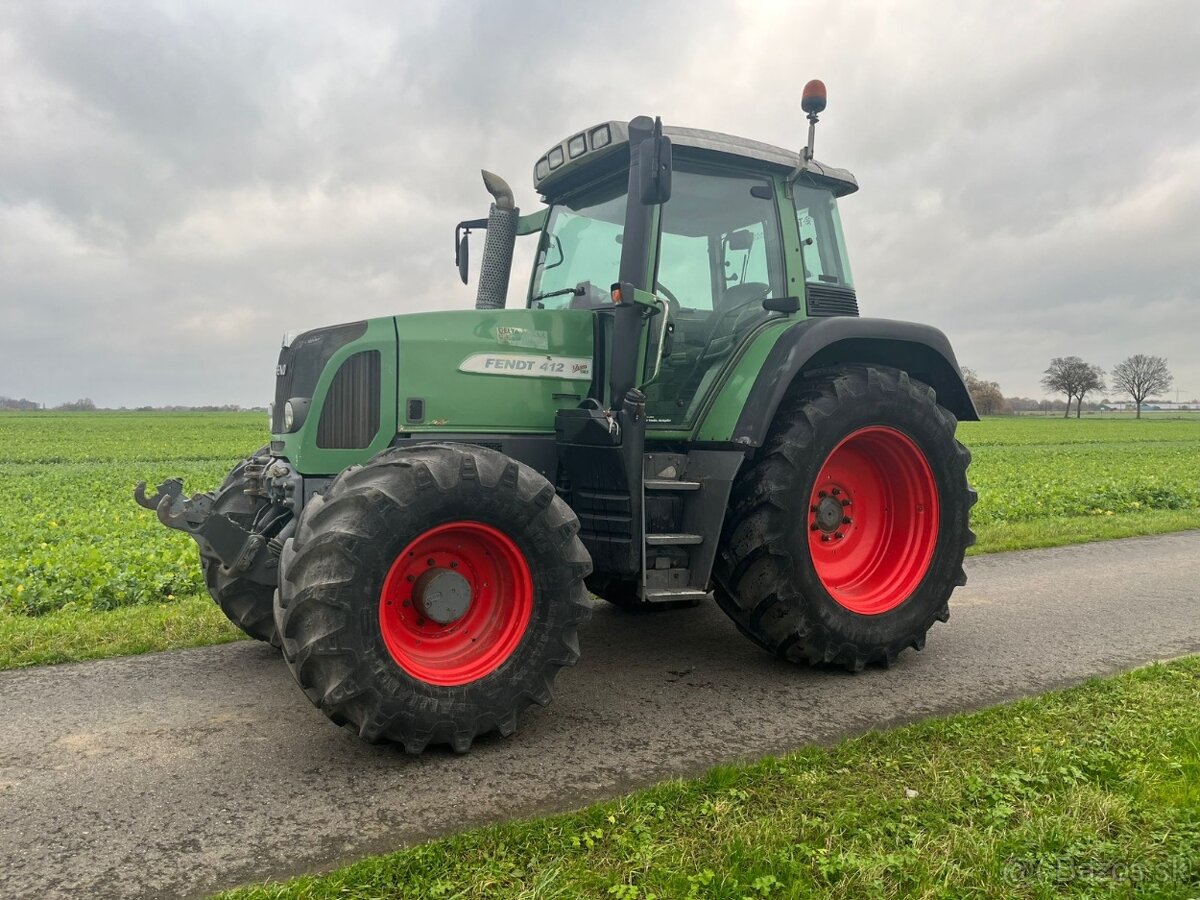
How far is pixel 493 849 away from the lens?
2680 mm

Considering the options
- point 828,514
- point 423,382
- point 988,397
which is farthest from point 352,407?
point 988,397

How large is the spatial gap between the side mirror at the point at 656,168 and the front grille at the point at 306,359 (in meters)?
1.51

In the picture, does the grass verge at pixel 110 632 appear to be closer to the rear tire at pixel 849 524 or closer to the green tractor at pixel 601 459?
the green tractor at pixel 601 459

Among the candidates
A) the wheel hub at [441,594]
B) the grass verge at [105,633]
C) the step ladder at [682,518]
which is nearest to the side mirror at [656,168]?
the step ladder at [682,518]

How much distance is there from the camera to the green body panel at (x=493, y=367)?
4.12 m

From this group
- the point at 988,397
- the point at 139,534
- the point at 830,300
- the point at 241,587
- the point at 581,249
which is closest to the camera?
the point at 241,587

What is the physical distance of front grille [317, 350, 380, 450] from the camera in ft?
13.4

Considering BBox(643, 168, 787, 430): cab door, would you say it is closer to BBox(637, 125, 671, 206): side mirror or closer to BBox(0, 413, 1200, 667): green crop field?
BBox(637, 125, 671, 206): side mirror

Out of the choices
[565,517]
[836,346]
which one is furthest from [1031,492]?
[565,517]

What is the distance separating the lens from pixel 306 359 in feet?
14.7

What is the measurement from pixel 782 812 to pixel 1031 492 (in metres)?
12.0

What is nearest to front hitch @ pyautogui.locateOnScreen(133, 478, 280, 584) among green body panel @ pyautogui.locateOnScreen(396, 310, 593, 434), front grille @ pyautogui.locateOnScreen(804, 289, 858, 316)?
green body panel @ pyautogui.locateOnScreen(396, 310, 593, 434)

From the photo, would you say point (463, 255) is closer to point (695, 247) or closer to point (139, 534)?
point (695, 247)

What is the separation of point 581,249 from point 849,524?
7.40 feet
